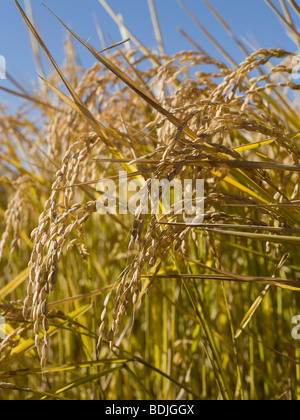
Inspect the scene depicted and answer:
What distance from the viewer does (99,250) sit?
80.8 inches

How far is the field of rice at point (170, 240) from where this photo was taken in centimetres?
65

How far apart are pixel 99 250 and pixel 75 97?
4.42 ft

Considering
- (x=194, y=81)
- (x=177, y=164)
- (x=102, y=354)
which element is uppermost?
(x=194, y=81)

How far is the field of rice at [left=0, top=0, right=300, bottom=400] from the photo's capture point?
652 millimetres

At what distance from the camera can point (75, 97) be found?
2.50 ft

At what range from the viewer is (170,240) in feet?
2.23

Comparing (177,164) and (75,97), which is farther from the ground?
(75,97)

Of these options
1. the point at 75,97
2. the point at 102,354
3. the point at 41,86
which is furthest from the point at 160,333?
the point at 41,86
